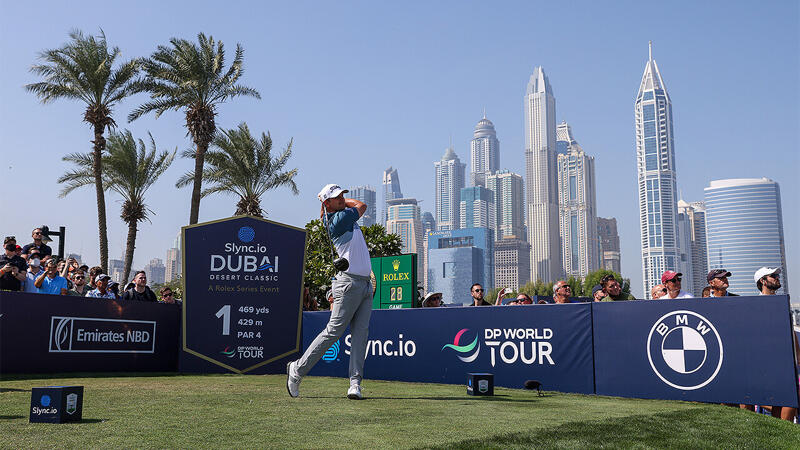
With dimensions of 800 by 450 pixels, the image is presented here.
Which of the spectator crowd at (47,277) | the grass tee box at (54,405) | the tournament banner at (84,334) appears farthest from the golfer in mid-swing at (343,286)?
the spectator crowd at (47,277)

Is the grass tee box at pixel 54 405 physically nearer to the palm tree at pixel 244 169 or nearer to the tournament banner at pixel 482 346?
the tournament banner at pixel 482 346

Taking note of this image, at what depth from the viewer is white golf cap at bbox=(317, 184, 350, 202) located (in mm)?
7195

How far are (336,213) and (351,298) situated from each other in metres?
0.92

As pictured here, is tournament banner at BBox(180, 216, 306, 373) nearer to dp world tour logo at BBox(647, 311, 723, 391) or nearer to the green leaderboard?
the green leaderboard

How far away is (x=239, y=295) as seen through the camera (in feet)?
40.5

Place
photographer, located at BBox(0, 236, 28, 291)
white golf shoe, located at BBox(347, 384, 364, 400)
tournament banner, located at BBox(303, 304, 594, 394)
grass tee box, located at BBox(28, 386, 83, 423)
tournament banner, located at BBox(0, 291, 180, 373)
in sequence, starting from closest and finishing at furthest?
grass tee box, located at BBox(28, 386, 83, 423)
white golf shoe, located at BBox(347, 384, 364, 400)
tournament banner, located at BBox(303, 304, 594, 394)
tournament banner, located at BBox(0, 291, 180, 373)
photographer, located at BBox(0, 236, 28, 291)

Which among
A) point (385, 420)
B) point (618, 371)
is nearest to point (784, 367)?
point (618, 371)

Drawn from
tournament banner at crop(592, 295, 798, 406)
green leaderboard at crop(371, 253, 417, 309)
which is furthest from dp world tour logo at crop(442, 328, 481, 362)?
green leaderboard at crop(371, 253, 417, 309)

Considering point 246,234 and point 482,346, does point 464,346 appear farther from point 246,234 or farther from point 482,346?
point 246,234

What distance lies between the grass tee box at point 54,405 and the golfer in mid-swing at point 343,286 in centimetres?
241

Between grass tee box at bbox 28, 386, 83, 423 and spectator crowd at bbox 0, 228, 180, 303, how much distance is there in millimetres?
7209

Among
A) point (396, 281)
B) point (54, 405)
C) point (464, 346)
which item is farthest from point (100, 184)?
point (54, 405)

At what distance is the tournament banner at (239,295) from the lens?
12000 millimetres

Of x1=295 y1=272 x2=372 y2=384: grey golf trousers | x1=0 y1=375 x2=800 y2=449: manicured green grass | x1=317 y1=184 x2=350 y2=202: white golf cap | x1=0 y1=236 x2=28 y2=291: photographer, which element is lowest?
x1=0 y1=375 x2=800 y2=449: manicured green grass
